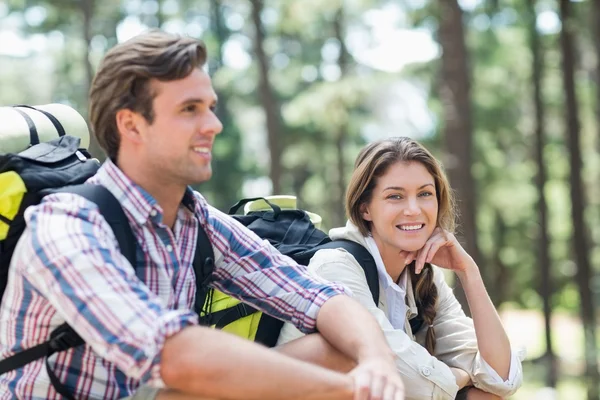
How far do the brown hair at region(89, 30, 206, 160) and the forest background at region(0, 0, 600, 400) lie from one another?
25.6ft

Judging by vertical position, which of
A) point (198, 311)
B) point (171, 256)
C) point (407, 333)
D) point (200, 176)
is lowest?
point (407, 333)

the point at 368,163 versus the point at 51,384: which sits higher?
the point at 368,163

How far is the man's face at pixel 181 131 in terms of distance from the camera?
2699mm

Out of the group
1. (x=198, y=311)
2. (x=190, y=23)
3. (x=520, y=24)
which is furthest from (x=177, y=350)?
(x=190, y=23)

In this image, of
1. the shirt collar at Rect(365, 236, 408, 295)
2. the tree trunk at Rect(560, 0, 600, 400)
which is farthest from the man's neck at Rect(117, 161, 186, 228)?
the tree trunk at Rect(560, 0, 600, 400)

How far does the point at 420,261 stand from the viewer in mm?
3928

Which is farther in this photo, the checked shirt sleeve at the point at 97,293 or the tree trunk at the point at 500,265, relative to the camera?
the tree trunk at the point at 500,265

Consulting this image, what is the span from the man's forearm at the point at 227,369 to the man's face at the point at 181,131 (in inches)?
23.6

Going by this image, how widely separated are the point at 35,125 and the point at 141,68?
82 cm

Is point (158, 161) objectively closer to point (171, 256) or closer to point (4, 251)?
point (171, 256)

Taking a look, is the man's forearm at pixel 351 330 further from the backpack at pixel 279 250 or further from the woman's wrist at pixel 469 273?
the woman's wrist at pixel 469 273

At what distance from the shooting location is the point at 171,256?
112 inches

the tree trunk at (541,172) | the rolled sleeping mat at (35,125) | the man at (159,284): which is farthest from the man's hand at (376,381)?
the tree trunk at (541,172)

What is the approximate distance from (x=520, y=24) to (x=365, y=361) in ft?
64.1
